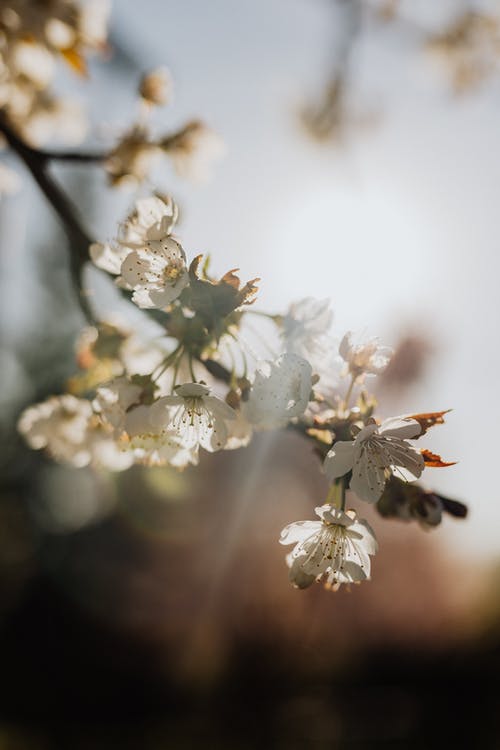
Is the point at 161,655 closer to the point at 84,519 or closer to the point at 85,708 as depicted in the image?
the point at 85,708

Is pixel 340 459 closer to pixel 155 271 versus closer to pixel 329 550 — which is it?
pixel 329 550

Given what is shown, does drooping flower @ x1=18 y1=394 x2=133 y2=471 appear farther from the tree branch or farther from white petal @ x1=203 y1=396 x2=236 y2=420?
white petal @ x1=203 y1=396 x2=236 y2=420

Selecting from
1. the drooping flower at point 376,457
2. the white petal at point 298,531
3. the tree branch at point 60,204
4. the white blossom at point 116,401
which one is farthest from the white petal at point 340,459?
the tree branch at point 60,204

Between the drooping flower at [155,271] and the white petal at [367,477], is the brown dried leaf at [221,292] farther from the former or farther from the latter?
the white petal at [367,477]

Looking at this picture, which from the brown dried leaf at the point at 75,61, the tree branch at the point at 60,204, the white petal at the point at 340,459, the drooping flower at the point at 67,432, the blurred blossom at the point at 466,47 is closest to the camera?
the white petal at the point at 340,459

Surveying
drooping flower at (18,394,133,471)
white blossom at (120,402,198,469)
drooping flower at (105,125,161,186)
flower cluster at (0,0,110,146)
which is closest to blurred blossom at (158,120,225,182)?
drooping flower at (105,125,161,186)

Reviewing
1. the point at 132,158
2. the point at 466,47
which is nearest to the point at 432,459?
the point at 132,158
